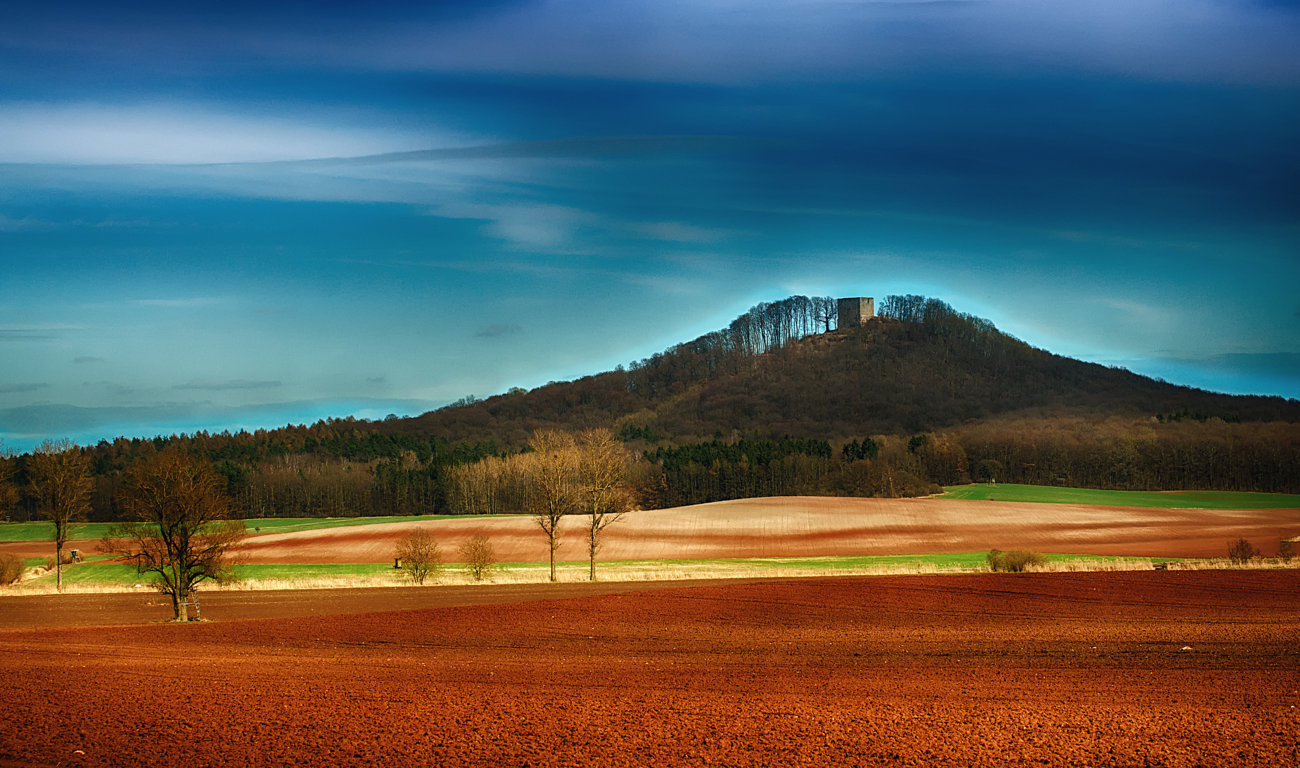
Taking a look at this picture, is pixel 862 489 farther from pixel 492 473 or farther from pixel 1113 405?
pixel 1113 405

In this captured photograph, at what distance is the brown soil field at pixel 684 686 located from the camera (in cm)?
1212

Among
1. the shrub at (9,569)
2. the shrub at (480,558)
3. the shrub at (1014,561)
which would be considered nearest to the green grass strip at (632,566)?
the shrub at (1014,561)

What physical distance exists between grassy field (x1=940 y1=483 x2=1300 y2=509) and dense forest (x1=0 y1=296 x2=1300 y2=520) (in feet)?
26.1

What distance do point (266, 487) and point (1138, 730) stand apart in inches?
4668

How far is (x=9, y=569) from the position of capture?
160 feet

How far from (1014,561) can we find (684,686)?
3248cm

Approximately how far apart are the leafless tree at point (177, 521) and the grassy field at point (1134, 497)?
2767 inches

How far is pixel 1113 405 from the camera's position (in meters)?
136

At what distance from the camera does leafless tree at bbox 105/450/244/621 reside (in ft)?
116

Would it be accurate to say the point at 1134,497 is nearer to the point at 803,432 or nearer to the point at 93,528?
the point at 803,432

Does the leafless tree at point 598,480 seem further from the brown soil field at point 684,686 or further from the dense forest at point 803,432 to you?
the dense forest at point 803,432

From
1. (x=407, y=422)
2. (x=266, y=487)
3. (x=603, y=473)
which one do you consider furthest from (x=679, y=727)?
(x=407, y=422)

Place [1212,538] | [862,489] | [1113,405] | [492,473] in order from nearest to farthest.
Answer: [1212,538], [862,489], [492,473], [1113,405]

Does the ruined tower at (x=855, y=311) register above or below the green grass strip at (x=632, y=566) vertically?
above
